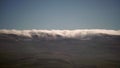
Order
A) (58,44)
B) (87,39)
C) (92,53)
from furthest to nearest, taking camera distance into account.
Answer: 1. (92,53)
2. (58,44)
3. (87,39)

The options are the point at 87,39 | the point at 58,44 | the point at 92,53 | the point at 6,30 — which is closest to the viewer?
the point at 6,30

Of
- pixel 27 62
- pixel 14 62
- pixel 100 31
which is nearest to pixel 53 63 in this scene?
pixel 27 62

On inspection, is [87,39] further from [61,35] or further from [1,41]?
[1,41]

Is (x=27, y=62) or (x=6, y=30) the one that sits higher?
(x=6, y=30)

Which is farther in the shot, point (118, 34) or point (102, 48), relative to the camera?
point (102, 48)

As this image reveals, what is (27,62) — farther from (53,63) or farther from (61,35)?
(61,35)

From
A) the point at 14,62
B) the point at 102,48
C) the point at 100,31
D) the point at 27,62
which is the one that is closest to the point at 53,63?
the point at 27,62

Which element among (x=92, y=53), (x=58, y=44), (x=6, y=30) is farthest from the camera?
(x=92, y=53)
